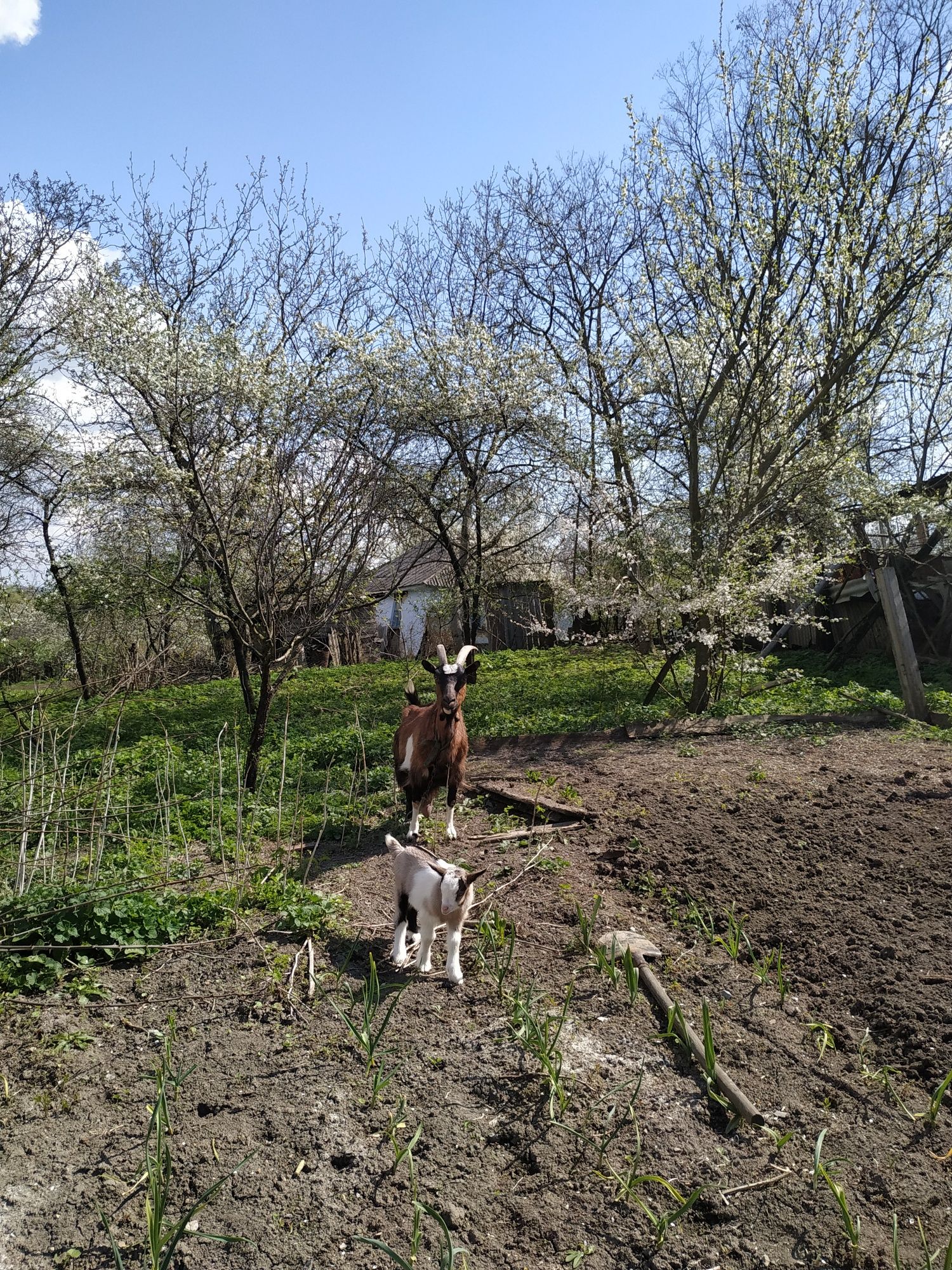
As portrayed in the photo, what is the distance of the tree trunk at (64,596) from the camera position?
1557cm

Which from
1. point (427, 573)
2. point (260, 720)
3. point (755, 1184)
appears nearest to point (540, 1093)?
point (755, 1184)

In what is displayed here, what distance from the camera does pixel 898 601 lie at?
28.9ft

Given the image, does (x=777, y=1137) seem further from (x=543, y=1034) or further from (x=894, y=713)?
(x=894, y=713)

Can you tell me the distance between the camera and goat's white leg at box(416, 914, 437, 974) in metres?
3.90

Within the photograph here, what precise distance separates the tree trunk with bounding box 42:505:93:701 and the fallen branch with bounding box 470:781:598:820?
10.3 m

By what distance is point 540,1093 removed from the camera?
3.12 metres

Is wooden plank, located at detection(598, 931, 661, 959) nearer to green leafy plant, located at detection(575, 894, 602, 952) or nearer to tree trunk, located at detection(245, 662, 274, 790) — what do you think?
green leafy plant, located at detection(575, 894, 602, 952)

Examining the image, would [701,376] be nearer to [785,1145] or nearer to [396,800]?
[396,800]

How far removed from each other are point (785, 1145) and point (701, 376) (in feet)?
Result: 35.6

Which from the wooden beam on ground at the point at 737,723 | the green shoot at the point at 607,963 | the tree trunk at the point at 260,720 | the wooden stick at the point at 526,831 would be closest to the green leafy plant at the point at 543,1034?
the green shoot at the point at 607,963

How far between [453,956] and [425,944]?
15cm

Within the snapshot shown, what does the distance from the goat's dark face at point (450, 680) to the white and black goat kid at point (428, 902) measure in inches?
63.8

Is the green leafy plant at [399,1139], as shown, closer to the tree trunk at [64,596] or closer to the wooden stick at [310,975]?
the wooden stick at [310,975]

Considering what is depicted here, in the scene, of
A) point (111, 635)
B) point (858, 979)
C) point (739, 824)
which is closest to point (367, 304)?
point (111, 635)
